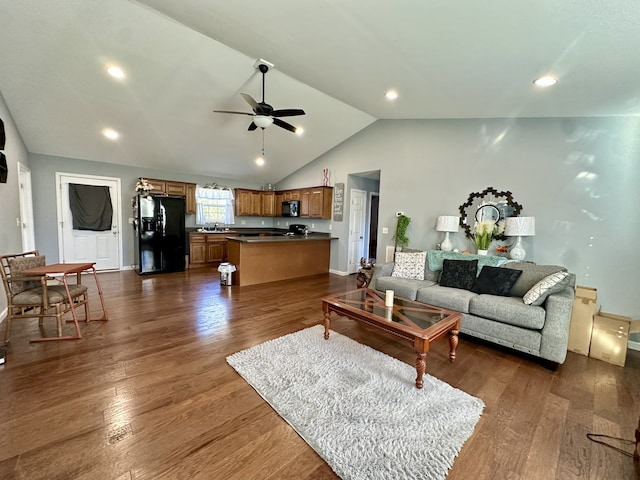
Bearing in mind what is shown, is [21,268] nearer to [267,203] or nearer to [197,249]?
[197,249]

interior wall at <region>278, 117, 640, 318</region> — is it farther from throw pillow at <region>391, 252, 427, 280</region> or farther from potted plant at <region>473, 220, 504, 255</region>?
throw pillow at <region>391, 252, 427, 280</region>

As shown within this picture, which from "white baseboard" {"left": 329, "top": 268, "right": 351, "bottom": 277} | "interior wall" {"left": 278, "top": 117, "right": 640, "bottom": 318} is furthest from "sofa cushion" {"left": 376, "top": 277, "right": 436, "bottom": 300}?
"white baseboard" {"left": 329, "top": 268, "right": 351, "bottom": 277}

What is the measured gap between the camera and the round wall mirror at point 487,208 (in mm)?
3797

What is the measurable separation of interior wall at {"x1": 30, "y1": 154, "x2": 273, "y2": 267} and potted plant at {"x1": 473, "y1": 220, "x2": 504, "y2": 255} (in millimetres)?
6562

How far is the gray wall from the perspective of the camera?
129 inches

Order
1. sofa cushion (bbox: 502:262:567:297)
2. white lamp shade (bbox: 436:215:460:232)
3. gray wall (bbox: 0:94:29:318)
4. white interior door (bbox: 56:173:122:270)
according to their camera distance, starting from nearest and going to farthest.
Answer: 1. sofa cushion (bbox: 502:262:567:297)
2. gray wall (bbox: 0:94:29:318)
3. white lamp shade (bbox: 436:215:460:232)
4. white interior door (bbox: 56:173:122:270)

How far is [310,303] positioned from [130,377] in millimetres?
2408

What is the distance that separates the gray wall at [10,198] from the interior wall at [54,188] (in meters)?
0.93

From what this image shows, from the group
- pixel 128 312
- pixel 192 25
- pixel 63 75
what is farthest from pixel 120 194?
pixel 192 25

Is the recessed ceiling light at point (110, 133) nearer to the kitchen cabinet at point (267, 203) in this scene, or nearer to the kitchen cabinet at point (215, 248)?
the kitchen cabinet at point (215, 248)

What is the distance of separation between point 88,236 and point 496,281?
7585mm

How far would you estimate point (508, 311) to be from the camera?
2689 millimetres

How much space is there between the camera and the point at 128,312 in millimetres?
3502

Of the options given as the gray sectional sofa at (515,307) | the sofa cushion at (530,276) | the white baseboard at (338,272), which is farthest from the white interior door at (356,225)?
the sofa cushion at (530,276)
